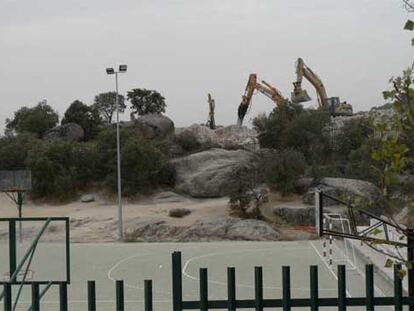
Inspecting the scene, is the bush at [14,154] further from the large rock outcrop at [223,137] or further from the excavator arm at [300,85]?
the excavator arm at [300,85]

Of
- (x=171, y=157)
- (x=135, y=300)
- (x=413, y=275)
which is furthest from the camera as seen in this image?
(x=171, y=157)

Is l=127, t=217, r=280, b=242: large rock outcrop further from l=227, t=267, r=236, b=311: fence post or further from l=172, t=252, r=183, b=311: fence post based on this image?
l=227, t=267, r=236, b=311: fence post

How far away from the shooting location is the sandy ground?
29756 mm

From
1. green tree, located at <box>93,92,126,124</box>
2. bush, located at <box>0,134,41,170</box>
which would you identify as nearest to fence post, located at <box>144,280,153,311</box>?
bush, located at <box>0,134,41,170</box>

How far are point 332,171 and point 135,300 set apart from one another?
30087 mm

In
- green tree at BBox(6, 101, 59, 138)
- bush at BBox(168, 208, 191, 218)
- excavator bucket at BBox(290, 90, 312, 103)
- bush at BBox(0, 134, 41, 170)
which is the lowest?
bush at BBox(168, 208, 191, 218)

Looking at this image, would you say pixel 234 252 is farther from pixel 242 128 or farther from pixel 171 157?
pixel 242 128

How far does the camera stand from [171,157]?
157ft

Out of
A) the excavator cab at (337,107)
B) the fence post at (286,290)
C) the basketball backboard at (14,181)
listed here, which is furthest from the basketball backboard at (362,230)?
the excavator cab at (337,107)

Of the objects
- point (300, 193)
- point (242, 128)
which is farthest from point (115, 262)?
point (242, 128)

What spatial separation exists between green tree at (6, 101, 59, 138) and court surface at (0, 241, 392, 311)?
3302cm

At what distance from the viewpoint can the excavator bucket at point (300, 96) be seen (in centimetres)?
5672

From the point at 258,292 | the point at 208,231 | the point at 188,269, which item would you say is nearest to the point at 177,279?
the point at 258,292

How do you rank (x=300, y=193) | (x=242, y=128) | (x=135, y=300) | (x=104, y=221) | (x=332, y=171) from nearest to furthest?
(x=135, y=300) → (x=104, y=221) → (x=300, y=193) → (x=332, y=171) → (x=242, y=128)
